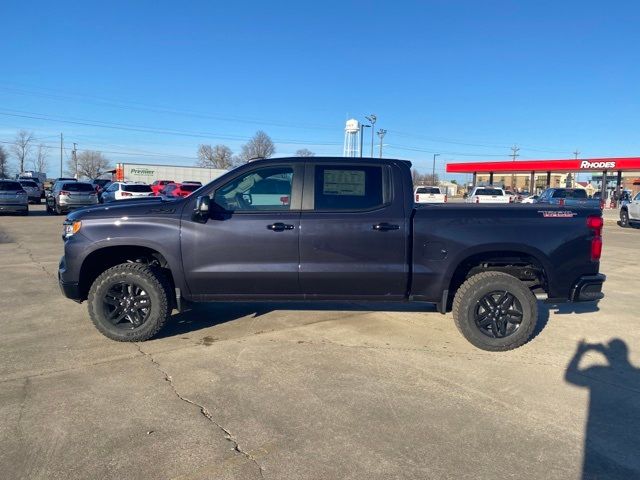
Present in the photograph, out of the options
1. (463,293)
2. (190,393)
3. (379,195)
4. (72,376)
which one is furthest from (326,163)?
(72,376)

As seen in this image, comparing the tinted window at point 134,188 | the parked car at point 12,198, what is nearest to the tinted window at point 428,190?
the tinted window at point 134,188

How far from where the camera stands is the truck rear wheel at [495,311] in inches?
201

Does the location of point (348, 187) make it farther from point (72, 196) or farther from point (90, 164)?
point (90, 164)

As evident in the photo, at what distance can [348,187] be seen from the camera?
17.0 feet

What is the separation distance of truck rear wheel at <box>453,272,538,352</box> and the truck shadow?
4.84ft

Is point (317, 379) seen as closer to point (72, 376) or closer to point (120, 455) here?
point (120, 455)

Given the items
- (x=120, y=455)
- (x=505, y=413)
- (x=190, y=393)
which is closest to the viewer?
(x=120, y=455)

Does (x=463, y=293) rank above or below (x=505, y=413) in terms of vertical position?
above

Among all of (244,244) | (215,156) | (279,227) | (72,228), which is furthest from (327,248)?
(215,156)

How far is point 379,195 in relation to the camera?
515 centimetres

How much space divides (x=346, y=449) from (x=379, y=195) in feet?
8.91

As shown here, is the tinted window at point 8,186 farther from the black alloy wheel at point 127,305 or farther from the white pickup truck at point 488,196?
the white pickup truck at point 488,196

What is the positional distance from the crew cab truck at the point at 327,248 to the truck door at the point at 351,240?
11mm

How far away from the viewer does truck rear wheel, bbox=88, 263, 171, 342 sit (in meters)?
5.09
